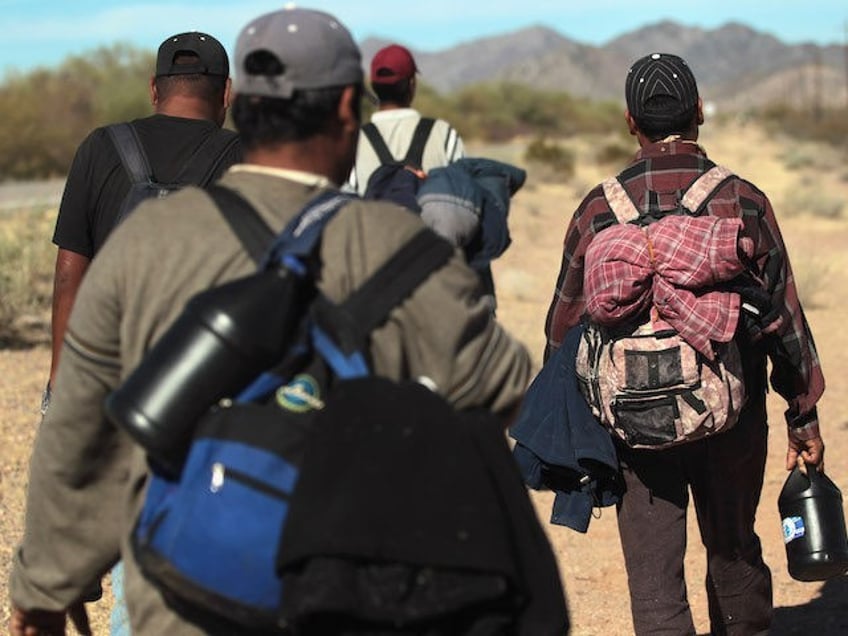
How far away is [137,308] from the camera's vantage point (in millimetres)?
2506

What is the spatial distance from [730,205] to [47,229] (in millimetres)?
13313

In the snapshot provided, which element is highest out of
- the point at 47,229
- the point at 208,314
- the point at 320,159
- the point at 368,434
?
the point at 320,159

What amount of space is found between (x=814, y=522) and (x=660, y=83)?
4.68 feet

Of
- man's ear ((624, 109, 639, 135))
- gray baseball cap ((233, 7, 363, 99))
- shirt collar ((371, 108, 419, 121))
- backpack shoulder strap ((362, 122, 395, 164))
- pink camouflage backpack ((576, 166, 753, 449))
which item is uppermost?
gray baseball cap ((233, 7, 363, 99))

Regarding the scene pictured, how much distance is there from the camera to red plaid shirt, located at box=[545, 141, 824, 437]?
4043 mm

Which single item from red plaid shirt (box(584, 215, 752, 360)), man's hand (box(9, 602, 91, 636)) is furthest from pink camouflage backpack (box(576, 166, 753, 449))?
man's hand (box(9, 602, 91, 636))

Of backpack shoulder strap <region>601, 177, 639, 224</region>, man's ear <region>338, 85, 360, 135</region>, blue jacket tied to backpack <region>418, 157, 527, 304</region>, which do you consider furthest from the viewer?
blue jacket tied to backpack <region>418, 157, 527, 304</region>

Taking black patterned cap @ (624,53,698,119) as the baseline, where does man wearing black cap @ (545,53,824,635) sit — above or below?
below

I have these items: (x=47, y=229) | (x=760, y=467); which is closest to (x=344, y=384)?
(x=760, y=467)

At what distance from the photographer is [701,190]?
404 cm

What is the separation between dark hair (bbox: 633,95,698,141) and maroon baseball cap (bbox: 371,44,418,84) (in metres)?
1.31

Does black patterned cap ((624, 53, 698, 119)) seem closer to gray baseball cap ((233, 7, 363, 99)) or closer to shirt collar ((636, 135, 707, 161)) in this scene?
shirt collar ((636, 135, 707, 161))

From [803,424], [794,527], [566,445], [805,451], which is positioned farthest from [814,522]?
[566,445]

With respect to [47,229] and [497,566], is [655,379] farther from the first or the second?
[47,229]
